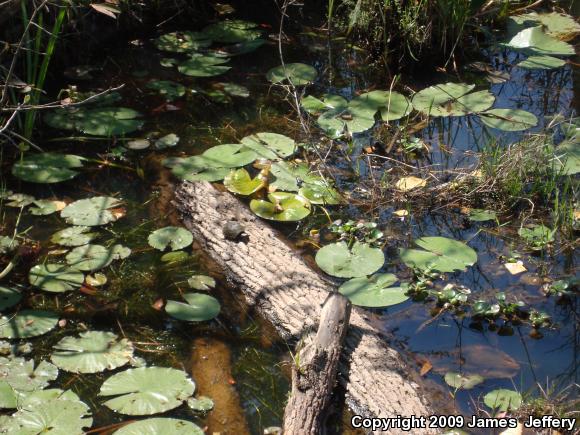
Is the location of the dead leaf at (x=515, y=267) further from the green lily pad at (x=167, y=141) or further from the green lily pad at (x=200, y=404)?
the green lily pad at (x=167, y=141)

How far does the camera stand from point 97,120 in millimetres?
4066

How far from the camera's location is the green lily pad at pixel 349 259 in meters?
3.13

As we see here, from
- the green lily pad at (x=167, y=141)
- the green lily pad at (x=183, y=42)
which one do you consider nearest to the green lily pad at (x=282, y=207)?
the green lily pad at (x=167, y=141)

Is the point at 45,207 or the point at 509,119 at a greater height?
the point at 509,119

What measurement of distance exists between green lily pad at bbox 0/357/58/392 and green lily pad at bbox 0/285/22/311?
28 centimetres

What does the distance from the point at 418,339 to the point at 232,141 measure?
169 cm

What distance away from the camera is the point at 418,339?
2.93 m

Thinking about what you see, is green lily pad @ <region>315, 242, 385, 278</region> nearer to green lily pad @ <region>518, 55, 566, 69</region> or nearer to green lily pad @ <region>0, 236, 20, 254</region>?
green lily pad @ <region>0, 236, 20, 254</region>

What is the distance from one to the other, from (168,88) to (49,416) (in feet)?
8.04

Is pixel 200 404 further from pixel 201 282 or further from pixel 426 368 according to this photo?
pixel 426 368

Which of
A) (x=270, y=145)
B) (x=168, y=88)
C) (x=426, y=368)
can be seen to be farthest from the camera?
(x=168, y=88)

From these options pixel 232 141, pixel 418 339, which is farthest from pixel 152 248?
pixel 418 339

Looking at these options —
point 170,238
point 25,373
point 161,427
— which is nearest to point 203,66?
point 170,238

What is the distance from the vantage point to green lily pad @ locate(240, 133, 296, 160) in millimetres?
3875
